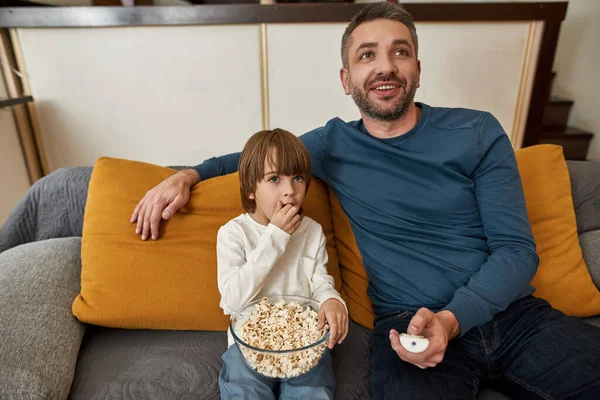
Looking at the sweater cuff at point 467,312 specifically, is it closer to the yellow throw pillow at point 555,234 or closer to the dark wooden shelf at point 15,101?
the yellow throw pillow at point 555,234

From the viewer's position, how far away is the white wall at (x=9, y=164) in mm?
1840

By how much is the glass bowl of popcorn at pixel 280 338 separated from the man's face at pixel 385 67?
64 centimetres

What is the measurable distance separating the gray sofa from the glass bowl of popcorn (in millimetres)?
222

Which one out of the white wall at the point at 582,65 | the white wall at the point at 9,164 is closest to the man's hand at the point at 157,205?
the white wall at the point at 9,164

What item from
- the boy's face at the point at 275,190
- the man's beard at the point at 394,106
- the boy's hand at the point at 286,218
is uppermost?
the man's beard at the point at 394,106

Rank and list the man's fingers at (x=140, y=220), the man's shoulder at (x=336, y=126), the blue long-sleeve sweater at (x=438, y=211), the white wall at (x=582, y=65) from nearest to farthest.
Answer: the blue long-sleeve sweater at (x=438, y=211) → the man's fingers at (x=140, y=220) → the man's shoulder at (x=336, y=126) → the white wall at (x=582, y=65)

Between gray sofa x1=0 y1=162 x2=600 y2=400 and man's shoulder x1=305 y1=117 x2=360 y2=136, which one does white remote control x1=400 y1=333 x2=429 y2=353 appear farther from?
man's shoulder x1=305 y1=117 x2=360 y2=136

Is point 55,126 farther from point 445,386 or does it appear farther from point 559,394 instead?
point 559,394

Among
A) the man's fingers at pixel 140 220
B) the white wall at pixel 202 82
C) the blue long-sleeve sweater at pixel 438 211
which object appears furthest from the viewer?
the white wall at pixel 202 82

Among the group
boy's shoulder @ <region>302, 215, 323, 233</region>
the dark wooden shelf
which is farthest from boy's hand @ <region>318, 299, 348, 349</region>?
the dark wooden shelf

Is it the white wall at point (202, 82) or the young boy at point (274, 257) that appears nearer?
the young boy at point (274, 257)

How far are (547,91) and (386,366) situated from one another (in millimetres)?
1690

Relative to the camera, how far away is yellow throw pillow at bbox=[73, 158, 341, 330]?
1.14 meters

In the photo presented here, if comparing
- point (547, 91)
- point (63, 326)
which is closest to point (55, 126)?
point (63, 326)
